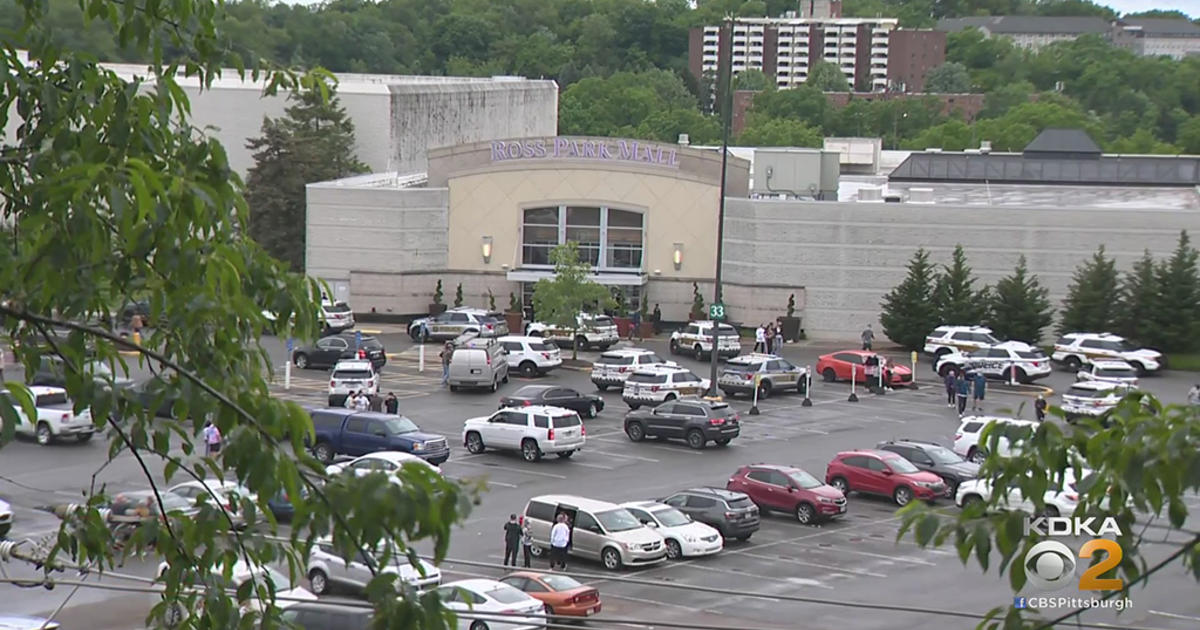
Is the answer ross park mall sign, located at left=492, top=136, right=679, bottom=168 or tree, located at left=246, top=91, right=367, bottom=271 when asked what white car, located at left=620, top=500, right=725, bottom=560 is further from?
tree, located at left=246, top=91, right=367, bottom=271

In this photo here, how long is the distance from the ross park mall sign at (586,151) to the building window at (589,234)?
1.83 metres

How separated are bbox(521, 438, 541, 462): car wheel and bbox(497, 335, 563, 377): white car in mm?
12485

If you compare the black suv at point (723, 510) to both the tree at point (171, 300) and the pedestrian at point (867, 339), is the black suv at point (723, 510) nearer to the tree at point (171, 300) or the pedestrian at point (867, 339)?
the tree at point (171, 300)

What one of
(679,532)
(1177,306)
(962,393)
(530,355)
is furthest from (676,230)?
(679,532)

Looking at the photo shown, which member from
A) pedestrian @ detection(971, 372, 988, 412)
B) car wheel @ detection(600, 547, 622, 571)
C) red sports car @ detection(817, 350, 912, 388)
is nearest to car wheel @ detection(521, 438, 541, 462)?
car wheel @ detection(600, 547, 622, 571)

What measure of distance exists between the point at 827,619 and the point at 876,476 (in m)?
9.85

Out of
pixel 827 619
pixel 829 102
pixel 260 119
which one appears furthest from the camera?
pixel 829 102

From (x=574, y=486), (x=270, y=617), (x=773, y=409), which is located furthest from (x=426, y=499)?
(x=773, y=409)

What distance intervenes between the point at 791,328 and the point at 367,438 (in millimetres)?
24853

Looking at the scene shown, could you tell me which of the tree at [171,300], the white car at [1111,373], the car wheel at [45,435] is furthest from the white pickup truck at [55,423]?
the tree at [171,300]

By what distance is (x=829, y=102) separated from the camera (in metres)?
170

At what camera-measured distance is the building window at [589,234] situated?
59.9 meters

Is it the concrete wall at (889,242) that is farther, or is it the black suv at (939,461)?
the concrete wall at (889,242)

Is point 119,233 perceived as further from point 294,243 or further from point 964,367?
point 294,243
